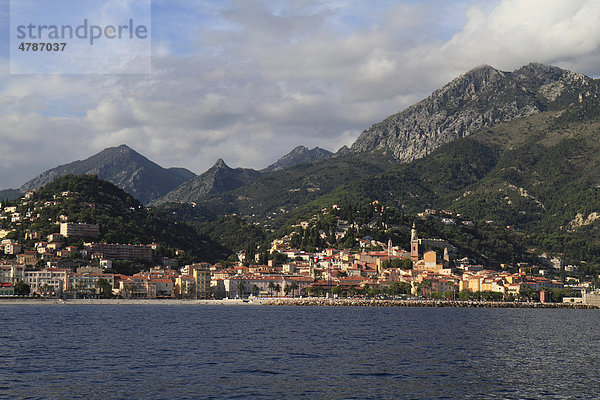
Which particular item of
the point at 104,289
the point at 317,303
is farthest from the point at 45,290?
the point at 317,303

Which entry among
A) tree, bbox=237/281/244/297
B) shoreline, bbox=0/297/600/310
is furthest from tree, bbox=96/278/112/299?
tree, bbox=237/281/244/297

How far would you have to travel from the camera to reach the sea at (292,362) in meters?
40.3

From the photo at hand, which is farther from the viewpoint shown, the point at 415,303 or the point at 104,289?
the point at 104,289

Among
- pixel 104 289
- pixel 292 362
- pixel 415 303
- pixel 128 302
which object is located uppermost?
pixel 292 362

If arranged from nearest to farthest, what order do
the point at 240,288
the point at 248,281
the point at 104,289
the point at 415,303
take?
1. the point at 415,303
2. the point at 104,289
3. the point at 240,288
4. the point at 248,281

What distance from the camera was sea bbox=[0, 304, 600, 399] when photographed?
132 feet

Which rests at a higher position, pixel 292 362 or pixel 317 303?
pixel 292 362

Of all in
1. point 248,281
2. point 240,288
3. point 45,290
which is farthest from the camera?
point 248,281

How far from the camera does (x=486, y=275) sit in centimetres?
18412

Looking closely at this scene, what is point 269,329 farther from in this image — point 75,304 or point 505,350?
point 75,304

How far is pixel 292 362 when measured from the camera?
170ft

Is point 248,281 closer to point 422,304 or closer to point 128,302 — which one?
point 128,302

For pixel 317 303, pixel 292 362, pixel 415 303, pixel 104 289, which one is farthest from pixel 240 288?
pixel 292 362

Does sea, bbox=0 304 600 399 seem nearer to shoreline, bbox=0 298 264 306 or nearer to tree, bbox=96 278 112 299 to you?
shoreline, bbox=0 298 264 306
